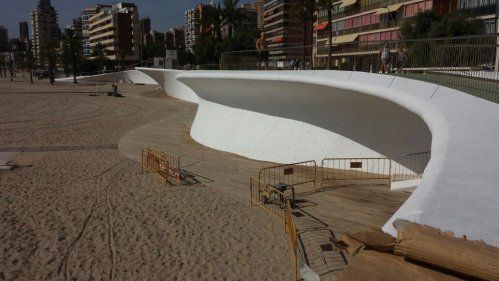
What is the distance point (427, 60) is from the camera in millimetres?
13820

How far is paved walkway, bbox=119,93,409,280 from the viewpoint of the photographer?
9992mm

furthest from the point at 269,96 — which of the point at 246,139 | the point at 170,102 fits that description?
the point at 170,102

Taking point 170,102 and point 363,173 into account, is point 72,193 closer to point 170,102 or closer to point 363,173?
point 363,173

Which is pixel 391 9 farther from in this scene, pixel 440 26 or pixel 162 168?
pixel 162 168

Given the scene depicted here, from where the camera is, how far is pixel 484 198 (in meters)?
4.43

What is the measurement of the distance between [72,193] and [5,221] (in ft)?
9.93

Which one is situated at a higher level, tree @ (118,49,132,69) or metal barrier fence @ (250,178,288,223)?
tree @ (118,49,132,69)

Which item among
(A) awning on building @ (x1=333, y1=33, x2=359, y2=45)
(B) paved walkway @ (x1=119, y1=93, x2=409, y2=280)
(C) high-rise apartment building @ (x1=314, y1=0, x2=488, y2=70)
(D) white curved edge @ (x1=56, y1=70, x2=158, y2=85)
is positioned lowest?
(B) paved walkway @ (x1=119, y1=93, x2=409, y2=280)

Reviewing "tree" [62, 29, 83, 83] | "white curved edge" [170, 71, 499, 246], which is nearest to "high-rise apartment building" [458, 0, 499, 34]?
"white curved edge" [170, 71, 499, 246]

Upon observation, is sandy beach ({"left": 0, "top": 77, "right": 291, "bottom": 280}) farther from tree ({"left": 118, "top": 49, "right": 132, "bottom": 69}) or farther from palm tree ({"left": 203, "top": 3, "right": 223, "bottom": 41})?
tree ({"left": 118, "top": 49, "right": 132, "bottom": 69})

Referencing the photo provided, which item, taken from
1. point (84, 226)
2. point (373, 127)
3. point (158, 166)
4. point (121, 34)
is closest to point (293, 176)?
point (373, 127)

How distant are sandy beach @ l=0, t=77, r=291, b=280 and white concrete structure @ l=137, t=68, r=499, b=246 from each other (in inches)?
172

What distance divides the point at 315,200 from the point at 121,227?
6621mm

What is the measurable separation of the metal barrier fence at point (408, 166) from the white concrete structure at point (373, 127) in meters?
0.26
